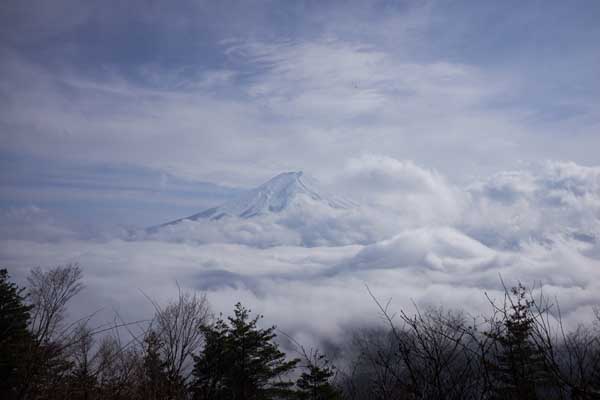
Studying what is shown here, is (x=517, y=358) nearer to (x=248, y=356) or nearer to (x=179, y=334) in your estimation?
(x=179, y=334)

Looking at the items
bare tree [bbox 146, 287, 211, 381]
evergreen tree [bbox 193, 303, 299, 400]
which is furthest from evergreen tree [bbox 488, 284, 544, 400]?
evergreen tree [bbox 193, 303, 299, 400]

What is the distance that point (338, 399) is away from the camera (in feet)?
61.6

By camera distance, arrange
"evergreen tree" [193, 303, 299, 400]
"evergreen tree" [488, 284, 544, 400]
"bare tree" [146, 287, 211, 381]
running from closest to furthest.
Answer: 1. "evergreen tree" [488, 284, 544, 400]
2. "bare tree" [146, 287, 211, 381]
3. "evergreen tree" [193, 303, 299, 400]

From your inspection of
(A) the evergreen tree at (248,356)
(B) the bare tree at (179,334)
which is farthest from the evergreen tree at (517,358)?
(A) the evergreen tree at (248,356)

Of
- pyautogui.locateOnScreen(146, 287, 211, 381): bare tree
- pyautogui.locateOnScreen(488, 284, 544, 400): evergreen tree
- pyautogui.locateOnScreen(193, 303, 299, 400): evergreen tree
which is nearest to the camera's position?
pyautogui.locateOnScreen(488, 284, 544, 400): evergreen tree

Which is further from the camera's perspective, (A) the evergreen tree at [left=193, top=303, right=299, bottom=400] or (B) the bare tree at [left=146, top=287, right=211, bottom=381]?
(A) the evergreen tree at [left=193, top=303, right=299, bottom=400]

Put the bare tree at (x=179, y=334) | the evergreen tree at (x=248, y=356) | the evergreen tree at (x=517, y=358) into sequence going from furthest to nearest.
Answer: the evergreen tree at (x=248, y=356) < the bare tree at (x=179, y=334) < the evergreen tree at (x=517, y=358)

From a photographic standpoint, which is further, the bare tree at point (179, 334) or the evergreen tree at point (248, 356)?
the evergreen tree at point (248, 356)

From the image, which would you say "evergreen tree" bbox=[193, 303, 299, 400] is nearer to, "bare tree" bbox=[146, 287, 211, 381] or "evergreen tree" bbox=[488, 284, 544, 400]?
"bare tree" bbox=[146, 287, 211, 381]

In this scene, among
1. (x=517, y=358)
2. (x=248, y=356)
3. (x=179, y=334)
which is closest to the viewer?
(x=517, y=358)

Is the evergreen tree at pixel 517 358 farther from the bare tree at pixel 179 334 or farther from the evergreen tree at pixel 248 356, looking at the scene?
the evergreen tree at pixel 248 356

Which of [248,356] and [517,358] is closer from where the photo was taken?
[517,358]

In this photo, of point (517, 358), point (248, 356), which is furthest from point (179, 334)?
point (517, 358)

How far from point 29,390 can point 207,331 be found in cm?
1765
